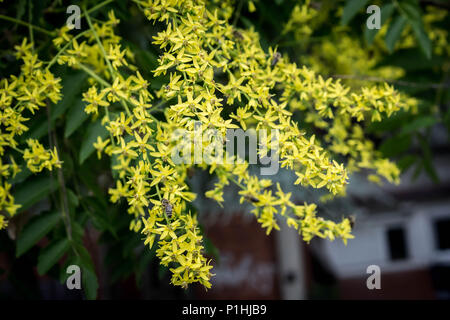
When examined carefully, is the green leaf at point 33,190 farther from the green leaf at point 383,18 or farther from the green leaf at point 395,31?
the green leaf at point 395,31

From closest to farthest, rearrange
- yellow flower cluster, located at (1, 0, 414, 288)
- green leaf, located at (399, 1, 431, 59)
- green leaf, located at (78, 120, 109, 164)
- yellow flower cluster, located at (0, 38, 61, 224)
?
yellow flower cluster, located at (1, 0, 414, 288) < yellow flower cluster, located at (0, 38, 61, 224) < green leaf, located at (78, 120, 109, 164) < green leaf, located at (399, 1, 431, 59)

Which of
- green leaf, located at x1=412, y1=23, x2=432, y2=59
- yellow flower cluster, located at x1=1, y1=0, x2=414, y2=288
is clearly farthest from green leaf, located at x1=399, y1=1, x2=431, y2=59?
yellow flower cluster, located at x1=1, y1=0, x2=414, y2=288

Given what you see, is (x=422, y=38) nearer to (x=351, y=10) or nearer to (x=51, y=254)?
(x=351, y=10)

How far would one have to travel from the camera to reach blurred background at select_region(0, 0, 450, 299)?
149 cm

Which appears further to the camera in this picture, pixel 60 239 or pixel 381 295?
pixel 381 295

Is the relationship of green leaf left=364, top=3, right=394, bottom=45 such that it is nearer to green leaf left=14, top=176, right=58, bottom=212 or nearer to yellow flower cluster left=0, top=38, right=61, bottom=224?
yellow flower cluster left=0, top=38, right=61, bottom=224

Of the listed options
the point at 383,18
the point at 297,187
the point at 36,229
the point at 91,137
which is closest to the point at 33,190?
the point at 36,229

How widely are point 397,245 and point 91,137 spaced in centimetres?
667

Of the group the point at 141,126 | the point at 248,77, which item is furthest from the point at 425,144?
the point at 141,126

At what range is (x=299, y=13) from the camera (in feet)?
5.46

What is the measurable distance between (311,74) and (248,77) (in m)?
0.21

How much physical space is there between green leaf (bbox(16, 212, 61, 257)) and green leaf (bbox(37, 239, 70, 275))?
41 millimetres

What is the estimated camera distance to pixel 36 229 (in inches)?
51.0
